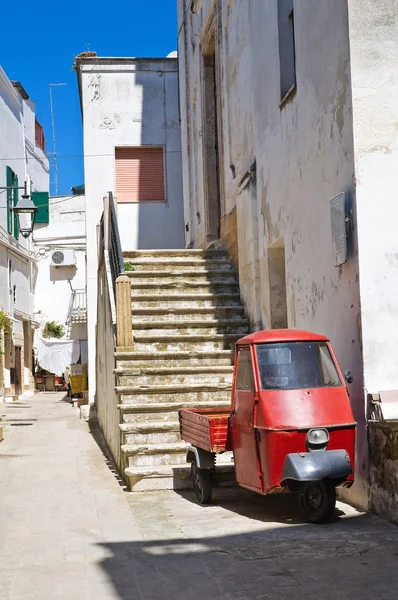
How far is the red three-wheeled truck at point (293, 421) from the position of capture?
6.46 m

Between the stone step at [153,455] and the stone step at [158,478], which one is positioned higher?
the stone step at [153,455]

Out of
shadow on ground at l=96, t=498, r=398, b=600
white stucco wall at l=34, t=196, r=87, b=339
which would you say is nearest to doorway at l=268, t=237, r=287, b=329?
shadow on ground at l=96, t=498, r=398, b=600

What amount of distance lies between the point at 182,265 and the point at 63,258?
22.8 meters

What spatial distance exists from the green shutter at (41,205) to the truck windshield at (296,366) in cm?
2688

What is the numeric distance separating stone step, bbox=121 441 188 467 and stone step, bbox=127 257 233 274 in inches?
197

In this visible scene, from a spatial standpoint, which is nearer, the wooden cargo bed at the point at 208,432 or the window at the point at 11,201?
the wooden cargo bed at the point at 208,432

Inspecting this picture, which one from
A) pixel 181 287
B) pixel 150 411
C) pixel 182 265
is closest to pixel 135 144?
pixel 182 265

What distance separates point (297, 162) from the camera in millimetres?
9086

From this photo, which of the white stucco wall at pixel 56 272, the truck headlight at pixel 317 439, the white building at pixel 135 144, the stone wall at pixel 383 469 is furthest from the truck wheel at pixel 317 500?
the white stucco wall at pixel 56 272

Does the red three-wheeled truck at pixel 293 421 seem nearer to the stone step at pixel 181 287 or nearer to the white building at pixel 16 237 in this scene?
the stone step at pixel 181 287

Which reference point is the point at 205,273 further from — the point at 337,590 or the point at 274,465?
the point at 337,590

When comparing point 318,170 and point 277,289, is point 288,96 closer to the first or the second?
point 318,170

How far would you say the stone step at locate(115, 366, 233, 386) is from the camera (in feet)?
33.0

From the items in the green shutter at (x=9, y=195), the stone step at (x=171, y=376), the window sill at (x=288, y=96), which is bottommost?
the stone step at (x=171, y=376)
